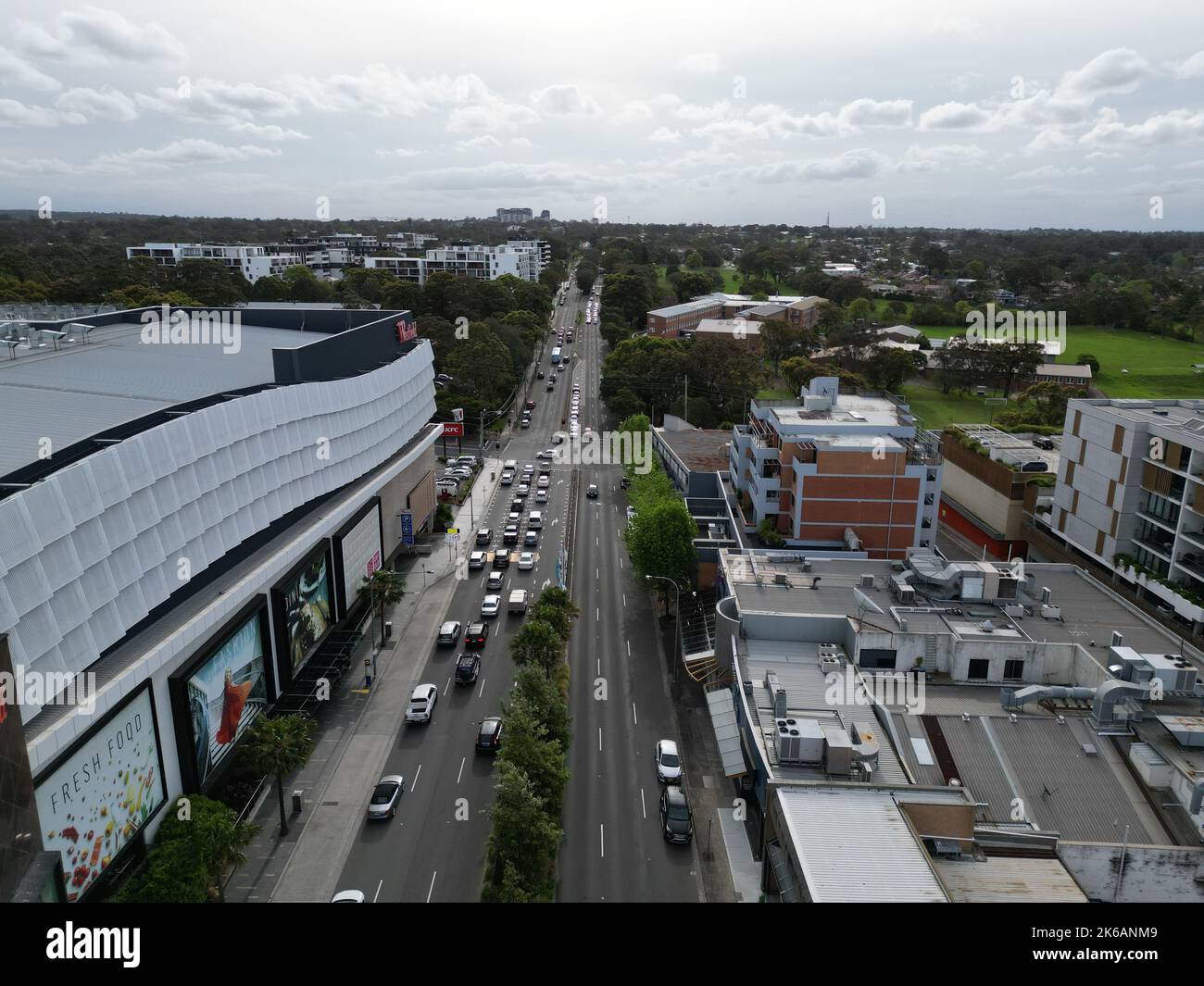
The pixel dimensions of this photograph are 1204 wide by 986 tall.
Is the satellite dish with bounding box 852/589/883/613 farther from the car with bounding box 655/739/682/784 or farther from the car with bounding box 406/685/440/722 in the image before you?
the car with bounding box 406/685/440/722

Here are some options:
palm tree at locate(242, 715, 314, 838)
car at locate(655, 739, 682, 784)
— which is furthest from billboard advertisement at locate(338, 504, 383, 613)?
car at locate(655, 739, 682, 784)

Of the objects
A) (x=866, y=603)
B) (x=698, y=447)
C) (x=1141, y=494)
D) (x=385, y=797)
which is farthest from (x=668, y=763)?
(x=698, y=447)

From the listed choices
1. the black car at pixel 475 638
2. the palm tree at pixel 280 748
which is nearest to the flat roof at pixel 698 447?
the black car at pixel 475 638

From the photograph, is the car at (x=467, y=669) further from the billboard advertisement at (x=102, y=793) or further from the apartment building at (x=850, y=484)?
the apartment building at (x=850, y=484)

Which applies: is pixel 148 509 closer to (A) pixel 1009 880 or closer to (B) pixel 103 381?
(B) pixel 103 381

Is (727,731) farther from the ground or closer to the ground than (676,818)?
farther from the ground

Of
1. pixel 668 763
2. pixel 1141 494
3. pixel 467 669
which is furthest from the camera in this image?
pixel 1141 494
